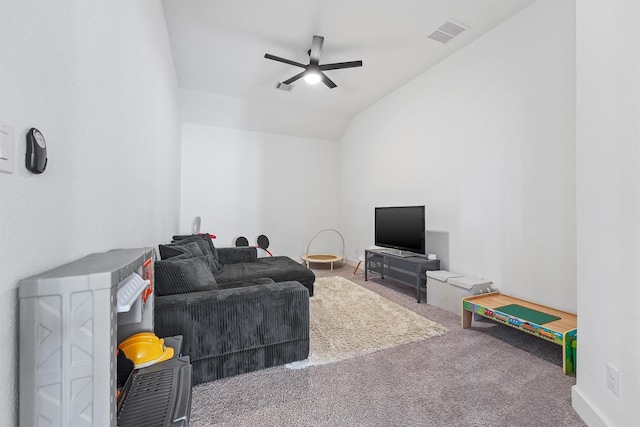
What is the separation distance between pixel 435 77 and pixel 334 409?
403 centimetres

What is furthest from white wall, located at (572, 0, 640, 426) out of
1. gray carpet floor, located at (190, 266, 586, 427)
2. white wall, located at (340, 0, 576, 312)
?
white wall, located at (340, 0, 576, 312)

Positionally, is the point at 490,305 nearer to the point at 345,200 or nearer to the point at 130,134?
the point at 130,134

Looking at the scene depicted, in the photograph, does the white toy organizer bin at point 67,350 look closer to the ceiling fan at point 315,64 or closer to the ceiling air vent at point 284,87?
the ceiling fan at point 315,64

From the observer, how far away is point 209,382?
5.77ft

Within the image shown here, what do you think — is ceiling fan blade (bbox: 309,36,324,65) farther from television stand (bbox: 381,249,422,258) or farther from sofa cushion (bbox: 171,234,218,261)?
television stand (bbox: 381,249,422,258)

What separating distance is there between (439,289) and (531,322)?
106 cm

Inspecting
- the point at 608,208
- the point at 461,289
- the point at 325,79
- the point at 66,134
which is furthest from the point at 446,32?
the point at 66,134

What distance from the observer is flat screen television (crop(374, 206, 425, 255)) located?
3.55 m

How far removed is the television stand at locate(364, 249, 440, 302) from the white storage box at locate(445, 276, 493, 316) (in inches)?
16.3

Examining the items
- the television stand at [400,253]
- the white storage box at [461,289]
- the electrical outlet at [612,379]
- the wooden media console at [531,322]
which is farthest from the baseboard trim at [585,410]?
the television stand at [400,253]

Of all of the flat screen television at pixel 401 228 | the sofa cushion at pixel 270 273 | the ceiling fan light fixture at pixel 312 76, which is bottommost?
the sofa cushion at pixel 270 273

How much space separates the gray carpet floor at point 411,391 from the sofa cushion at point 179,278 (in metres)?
0.63

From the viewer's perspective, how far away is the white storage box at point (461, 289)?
2.86m

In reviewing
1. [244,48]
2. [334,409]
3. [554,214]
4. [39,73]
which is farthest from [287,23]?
[334,409]
